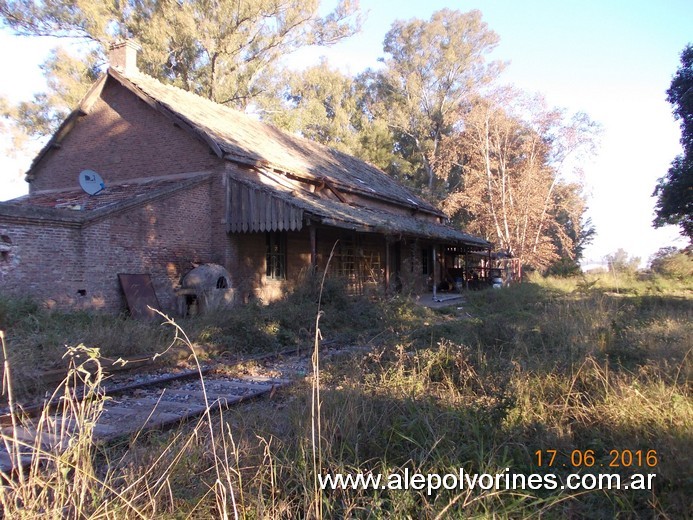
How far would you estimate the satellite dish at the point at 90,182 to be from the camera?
46.5ft

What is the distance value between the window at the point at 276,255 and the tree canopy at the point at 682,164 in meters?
13.6

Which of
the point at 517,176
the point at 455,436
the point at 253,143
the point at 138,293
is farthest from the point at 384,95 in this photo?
the point at 455,436

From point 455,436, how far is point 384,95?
41.5 meters

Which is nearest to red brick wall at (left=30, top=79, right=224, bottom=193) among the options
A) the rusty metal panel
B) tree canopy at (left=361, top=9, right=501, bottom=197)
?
the rusty metal panel

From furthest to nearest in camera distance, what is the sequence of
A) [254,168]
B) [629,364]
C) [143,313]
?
[254,168], [143,313], [629,364]

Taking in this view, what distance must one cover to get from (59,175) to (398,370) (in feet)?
58.2

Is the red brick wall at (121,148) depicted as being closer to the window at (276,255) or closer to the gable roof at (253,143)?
the gable roof at (253,143)

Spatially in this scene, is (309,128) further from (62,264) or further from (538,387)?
(538,387)

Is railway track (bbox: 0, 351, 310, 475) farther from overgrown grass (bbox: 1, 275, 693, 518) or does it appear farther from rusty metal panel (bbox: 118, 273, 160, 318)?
rusty metal panel (bbox: 118, 273, 160, 318)

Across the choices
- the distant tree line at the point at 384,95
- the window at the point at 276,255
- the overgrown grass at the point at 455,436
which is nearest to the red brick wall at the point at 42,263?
the window at the point at 276,255

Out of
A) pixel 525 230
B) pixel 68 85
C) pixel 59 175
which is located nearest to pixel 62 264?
pixel 59 175

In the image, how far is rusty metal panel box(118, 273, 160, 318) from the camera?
1184 cm

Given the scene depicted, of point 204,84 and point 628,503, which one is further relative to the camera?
point 204,84

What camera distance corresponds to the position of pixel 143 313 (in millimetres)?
12031
